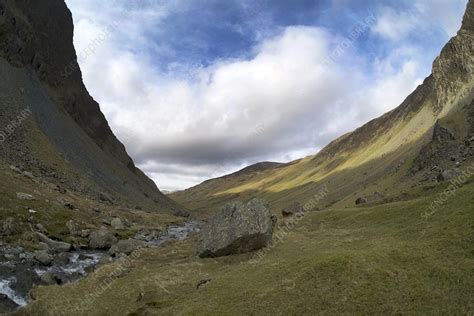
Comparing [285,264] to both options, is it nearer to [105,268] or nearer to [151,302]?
[151,302]

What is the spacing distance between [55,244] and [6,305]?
62.4 feet

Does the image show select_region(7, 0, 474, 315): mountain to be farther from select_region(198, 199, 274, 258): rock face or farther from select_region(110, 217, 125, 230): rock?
select_region(110, 217, 125, 230): rock

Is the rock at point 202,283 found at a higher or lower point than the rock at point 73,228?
→ lower

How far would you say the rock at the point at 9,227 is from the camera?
4459 centimetres

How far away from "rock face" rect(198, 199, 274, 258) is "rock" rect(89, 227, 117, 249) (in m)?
19.9

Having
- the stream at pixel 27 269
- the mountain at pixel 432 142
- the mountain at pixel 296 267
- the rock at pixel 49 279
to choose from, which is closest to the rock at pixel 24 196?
the mountain at pixel 296 267

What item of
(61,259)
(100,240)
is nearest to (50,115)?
(100,240)

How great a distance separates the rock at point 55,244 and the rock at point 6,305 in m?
16.2

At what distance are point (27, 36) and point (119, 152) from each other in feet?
227

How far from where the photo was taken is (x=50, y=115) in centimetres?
12462

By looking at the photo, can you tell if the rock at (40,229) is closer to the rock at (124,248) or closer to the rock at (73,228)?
the rock at (73,228)

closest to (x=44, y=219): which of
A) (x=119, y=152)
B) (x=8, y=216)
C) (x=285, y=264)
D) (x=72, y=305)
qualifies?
(x=8, y=216)

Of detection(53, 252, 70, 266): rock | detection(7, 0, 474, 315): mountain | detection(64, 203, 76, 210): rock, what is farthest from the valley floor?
detection(64, 203, 76, 210): rock

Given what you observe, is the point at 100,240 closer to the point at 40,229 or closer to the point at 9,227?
the point at 40,229
